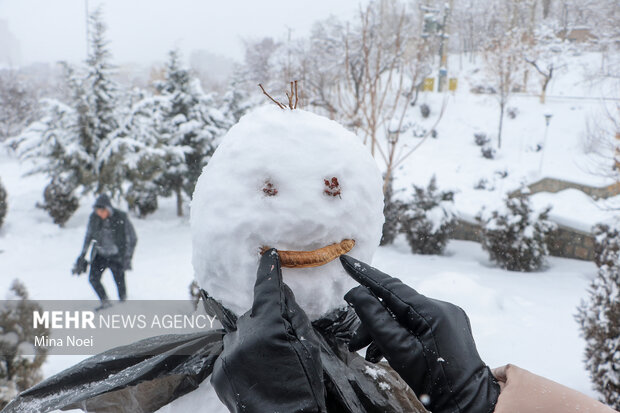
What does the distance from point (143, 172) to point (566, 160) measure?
49.6 ft

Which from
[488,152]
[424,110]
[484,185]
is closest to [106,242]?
[484,185]

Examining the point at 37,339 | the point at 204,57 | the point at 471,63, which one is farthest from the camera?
the point at 204,57

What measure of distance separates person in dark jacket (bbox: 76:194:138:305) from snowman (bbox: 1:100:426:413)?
3989 mm

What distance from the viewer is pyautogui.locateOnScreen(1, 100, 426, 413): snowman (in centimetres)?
111

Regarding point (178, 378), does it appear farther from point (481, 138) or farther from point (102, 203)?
point (481, 138)

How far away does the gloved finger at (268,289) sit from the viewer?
964 mm

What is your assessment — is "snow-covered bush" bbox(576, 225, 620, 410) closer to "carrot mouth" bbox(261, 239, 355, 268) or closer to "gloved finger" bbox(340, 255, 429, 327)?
"gloved finger" bbox(340, 255, 429, 327)

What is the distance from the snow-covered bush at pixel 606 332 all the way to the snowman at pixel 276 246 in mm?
3011

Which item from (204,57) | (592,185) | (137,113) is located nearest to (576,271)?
(592,185)

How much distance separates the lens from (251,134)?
3.86 feet

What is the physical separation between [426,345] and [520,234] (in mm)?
6663

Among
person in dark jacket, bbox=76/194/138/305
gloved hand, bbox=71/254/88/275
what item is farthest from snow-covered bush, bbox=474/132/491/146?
gloved hand, bbox=71/254/88/275

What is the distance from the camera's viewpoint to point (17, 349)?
3.09 m

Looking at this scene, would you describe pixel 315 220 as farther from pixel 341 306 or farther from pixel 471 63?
pixel 471 63
